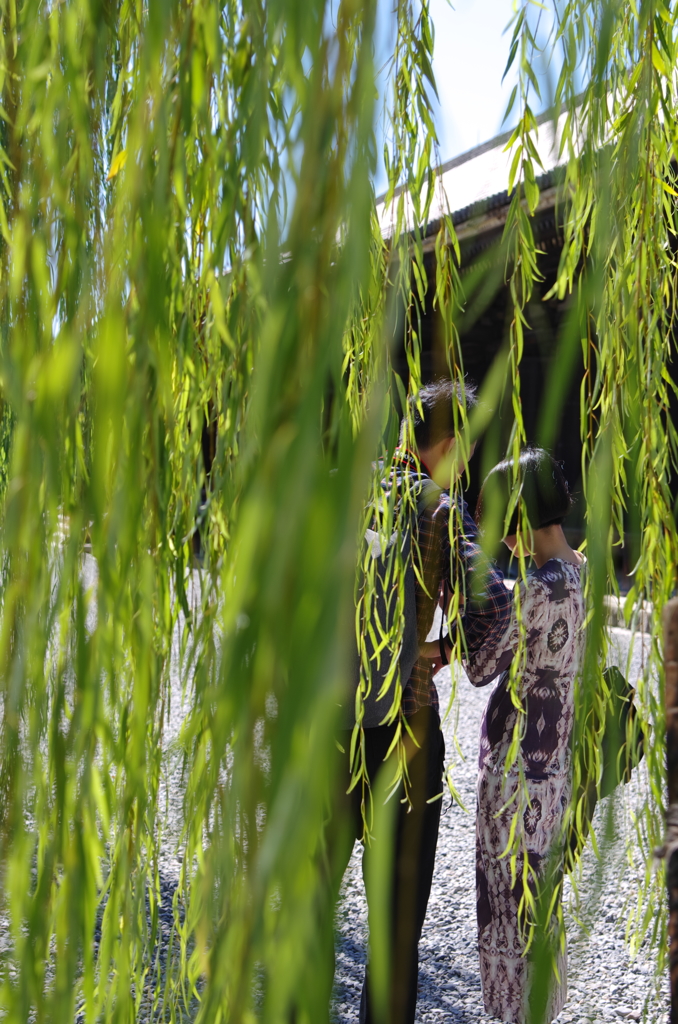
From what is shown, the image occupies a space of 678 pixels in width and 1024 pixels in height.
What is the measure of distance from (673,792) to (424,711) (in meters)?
0.74

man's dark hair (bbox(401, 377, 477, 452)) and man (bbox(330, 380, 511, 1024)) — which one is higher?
man's dark hair (bbox(401, 377, 477, 452))

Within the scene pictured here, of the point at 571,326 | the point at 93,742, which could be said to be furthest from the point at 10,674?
the point at 571,326

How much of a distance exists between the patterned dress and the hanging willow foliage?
0.49 m

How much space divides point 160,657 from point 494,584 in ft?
2.12

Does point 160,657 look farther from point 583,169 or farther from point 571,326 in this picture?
point 583,169

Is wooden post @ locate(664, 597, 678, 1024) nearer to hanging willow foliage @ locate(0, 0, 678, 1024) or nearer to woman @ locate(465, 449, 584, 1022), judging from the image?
hanging willow foliage @ locate(0, 0, 678, 1024)

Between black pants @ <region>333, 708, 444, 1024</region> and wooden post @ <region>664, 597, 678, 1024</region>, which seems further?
black pants @ <region>333, 708, 444, 1024</region>

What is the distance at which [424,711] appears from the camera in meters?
1.18

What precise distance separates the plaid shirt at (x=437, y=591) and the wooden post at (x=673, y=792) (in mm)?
589

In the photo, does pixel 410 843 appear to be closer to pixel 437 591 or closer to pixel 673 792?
pixel 437 591

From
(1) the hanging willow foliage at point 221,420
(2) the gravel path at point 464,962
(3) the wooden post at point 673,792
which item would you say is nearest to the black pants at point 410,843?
(2) the gravel path at point 464,962

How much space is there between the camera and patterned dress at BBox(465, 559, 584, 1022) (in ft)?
4.09

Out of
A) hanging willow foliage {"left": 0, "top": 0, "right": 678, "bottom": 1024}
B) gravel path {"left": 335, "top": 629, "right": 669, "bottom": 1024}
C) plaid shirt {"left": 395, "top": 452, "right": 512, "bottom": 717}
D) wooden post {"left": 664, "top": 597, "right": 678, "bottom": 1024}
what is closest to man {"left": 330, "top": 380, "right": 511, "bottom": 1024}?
plaid shirt {"left": 395, "top": 452, "right": 512, "bottom": 717}

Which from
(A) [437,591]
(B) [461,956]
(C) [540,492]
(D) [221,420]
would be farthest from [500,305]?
(D) [221,420]
